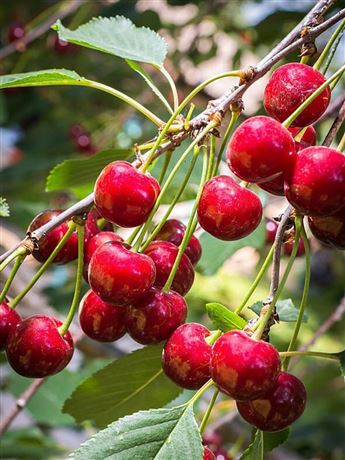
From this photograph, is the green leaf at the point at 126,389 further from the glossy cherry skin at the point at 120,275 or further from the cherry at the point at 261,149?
the cherry at the point at 261,149

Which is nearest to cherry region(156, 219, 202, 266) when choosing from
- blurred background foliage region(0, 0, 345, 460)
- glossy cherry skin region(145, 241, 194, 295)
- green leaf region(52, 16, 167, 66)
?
glossy cherry skin region(145, 241, 194, 295)

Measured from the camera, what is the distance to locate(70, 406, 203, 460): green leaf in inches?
30.9

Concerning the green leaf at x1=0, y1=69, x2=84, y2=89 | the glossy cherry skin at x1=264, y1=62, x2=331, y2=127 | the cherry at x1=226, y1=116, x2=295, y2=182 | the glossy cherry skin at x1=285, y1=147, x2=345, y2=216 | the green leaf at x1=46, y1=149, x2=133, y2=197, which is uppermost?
the green leaf at x1=0, y1=69, x2=84, y2=89

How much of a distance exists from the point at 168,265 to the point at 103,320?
98mm

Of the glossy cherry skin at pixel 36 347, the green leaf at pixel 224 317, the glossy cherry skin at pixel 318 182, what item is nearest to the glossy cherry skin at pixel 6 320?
the glossy cherry skin at pixel 36 347

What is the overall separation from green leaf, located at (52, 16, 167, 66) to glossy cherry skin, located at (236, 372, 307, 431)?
0.51m

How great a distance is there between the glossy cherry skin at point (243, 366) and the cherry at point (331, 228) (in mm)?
149

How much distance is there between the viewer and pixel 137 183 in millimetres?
816

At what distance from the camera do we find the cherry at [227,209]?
31.8 inches

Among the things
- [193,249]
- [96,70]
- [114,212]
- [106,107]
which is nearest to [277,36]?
[96,70]

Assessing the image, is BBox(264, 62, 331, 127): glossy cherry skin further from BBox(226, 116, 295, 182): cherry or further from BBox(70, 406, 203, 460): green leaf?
BBox(70, 406, 203, 460): green leaf

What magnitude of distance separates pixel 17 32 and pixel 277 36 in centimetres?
92

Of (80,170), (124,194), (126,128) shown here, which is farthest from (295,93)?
(126,128)

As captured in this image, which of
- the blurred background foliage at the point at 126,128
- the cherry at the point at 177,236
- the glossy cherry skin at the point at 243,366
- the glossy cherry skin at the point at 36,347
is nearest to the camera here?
the glossy cherry skin at the point at 243,366
